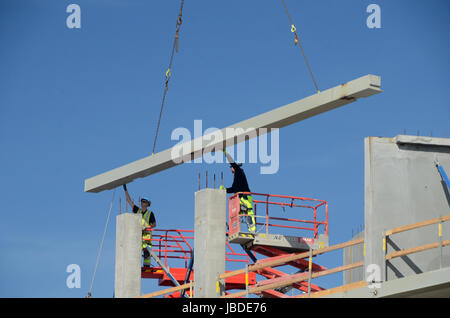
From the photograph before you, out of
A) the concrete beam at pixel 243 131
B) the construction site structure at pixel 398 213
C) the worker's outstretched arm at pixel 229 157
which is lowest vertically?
the construction site structure at pixel 398 213

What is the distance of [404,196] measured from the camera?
19.7 metres

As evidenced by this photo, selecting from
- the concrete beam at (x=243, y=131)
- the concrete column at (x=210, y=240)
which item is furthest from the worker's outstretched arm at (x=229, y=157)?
the concrete column at (x=210, y=240)

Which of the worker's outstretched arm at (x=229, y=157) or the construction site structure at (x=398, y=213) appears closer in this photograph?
the construction site structure at (x=398, y=213)

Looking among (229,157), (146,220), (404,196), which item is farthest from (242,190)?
(404,196)

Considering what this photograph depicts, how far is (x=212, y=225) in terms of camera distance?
22141mm

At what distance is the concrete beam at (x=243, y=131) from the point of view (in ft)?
68.1

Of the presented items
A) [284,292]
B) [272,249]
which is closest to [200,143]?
[272,249]

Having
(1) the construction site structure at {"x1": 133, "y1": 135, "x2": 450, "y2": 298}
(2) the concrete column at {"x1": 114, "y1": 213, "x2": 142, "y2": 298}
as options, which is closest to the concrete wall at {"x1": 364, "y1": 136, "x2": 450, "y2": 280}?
(1) the construction site structure at {"x1": 133, "y1": 135, "x2": 450, "y2": 298}

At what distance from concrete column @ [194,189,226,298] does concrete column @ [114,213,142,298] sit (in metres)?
4.70

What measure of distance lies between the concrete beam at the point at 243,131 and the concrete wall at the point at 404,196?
137 centimetres

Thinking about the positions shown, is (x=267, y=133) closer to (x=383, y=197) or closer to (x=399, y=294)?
(x=383, y=197)

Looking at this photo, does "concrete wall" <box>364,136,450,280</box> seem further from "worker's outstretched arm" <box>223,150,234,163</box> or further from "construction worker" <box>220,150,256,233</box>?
"construction worker" <box>220,150,256,233</box>

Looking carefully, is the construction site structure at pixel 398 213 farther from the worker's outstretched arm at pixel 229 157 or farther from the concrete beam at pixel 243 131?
the worker's outstretched arm at pixel 229 157
